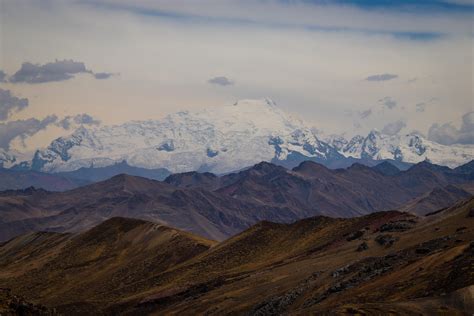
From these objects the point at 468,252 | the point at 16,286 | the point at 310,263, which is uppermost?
the point at 468,252

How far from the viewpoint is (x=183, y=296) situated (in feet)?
450

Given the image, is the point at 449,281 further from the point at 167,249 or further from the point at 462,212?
the point at 167,249

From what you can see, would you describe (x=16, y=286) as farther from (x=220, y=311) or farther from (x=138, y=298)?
(x=220, y=311)

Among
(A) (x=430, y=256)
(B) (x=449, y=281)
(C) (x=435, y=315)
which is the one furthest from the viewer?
(A) (x=430, y=256)

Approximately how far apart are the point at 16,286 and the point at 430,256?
128 metres

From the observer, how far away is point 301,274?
12119 centimetres

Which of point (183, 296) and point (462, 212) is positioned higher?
point (462, 212)

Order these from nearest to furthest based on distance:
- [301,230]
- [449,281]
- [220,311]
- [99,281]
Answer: [449,281] < [220,311] < [301,230] < [99,281]

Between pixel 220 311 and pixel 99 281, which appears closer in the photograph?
pixel 220 311

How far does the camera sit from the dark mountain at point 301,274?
85.6m

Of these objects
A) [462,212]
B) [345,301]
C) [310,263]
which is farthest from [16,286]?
[345,301]

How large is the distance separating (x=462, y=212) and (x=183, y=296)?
48.0 meters

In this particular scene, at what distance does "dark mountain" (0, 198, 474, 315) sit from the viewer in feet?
281

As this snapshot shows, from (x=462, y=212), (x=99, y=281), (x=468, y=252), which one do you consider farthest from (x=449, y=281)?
(x=99, y=281)
